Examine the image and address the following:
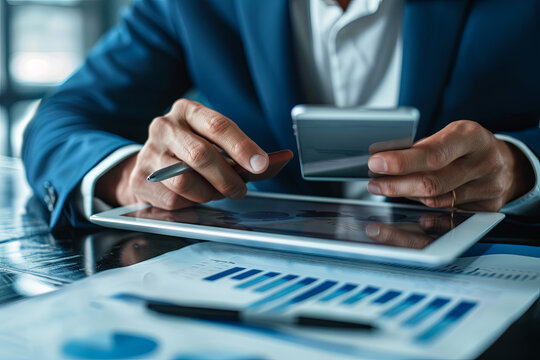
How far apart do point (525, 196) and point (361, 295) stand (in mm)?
382

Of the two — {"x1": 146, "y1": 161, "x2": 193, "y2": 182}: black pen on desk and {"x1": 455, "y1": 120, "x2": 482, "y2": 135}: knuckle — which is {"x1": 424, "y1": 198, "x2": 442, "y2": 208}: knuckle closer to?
{"x1": 455, "y1": 120, "x2": 482, "y2": 135}: knuckle

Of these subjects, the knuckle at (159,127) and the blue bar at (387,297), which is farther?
the knuckle at (159,127)

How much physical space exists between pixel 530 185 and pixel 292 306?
1.53ft

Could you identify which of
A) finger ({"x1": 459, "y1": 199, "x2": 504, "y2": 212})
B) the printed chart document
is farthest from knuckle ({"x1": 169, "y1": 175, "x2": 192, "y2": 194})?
finger ({"x1": 459, "y1": 199, "x2": 504, "y2": 212})

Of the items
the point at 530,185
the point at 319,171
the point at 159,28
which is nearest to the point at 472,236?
the point at 319,171

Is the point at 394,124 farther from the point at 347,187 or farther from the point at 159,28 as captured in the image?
the point at 159,28

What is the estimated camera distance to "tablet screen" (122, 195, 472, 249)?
42cm

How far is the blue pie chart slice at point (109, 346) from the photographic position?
0.91 feet

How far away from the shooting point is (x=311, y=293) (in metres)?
0.37

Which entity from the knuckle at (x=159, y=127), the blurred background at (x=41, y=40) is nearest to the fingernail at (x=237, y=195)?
the knuckle at (x=159, y=127)

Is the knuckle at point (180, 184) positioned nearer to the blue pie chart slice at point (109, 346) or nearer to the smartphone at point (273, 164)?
the smartphone at point (273, 164)

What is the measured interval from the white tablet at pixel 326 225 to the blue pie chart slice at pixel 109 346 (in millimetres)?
154

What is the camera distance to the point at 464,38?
0.78m

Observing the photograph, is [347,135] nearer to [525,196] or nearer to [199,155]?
[199,155]
